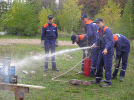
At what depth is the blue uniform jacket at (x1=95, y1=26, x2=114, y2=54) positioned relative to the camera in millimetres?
5570

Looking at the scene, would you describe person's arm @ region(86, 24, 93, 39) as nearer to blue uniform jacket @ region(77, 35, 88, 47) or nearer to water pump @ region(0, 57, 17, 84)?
blue uniform jacket @ region(77, 35, 88, 47)

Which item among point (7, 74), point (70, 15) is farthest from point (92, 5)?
point (7, 74)

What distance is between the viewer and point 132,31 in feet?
70.0

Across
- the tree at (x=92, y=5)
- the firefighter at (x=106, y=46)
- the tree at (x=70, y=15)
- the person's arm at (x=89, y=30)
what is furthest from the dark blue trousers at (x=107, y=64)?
the tree at (x=92, y=5)

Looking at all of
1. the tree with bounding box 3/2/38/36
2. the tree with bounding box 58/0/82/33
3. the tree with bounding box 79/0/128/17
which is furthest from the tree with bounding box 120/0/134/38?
the tree with bounding box 79/0/128/17

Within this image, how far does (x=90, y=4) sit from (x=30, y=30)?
1370cm

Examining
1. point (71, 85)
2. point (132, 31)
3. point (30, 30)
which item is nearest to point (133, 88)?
point (71, 85)

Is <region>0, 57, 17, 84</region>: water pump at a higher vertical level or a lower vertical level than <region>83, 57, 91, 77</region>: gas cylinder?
higher

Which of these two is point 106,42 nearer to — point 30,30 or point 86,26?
point 86,26

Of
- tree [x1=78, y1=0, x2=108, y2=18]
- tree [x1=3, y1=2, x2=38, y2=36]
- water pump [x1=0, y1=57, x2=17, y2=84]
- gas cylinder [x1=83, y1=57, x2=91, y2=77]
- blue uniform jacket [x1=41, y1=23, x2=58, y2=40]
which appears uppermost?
tree [x1=78, y1=0, x2=108, y2=18]

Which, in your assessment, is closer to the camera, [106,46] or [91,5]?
[106,46]

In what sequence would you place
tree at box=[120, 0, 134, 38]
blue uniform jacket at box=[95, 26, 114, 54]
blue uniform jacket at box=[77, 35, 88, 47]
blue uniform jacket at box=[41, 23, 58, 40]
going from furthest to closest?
tree at box=[120, 0, 134, 38]
blue uniform jacket at box=[41, 23, 58, 40]
blue uniform jacket at box=[77, 35, 88, 47]
blue uniform jacket at box=[95, 26, 114, 54]

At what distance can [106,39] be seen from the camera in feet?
18.5

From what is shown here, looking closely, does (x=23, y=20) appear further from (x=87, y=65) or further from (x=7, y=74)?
(x=7, y=74)
